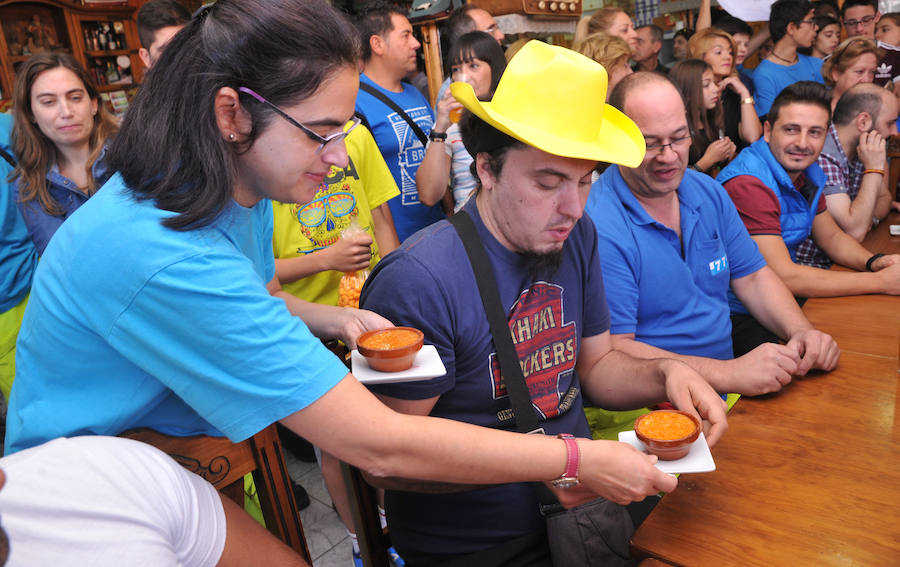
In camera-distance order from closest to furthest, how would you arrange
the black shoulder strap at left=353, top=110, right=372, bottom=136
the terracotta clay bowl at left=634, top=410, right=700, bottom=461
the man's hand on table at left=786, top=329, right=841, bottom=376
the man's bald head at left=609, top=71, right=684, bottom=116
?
the terracotta clay bowl at left=634, top=410, right=700, bottom=461 < the man's hand on table at left=786, top=329, right=841, bottom=376 < the man's bald head at left=609, top=71, right=684, bottom=116 < the black shoulder strap at left=353, top=110, right=372, bottom=136

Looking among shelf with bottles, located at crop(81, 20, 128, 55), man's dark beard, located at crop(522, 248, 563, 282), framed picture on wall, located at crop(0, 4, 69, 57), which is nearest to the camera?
man's dark beard, located at crop(522, 248, 563, 282)

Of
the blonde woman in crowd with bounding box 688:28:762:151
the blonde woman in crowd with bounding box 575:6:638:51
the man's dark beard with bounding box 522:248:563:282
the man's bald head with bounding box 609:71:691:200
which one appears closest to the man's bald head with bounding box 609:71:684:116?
the man's bald head with bounding box 609:71:691:200

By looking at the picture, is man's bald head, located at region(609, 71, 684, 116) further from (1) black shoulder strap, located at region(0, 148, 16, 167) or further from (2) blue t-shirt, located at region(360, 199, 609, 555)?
(1) black shoulder strap, located at region(0, 148, 16, 167)

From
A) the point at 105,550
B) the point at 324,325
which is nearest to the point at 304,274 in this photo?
the point at 324,325

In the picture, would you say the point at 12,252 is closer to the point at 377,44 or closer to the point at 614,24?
the point at 377,44

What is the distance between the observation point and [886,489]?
129 centimetres

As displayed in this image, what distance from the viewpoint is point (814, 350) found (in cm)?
180

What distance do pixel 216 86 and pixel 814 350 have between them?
1707 millimetres

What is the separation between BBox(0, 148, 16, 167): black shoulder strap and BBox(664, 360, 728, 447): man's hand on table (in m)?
2.88

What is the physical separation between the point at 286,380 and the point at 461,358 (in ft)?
1.96

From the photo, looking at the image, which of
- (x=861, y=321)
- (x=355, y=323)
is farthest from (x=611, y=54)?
(x=355, y=323)

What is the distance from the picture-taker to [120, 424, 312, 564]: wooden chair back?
3.85 feet

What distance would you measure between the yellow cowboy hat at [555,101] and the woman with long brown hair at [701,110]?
7.27ft

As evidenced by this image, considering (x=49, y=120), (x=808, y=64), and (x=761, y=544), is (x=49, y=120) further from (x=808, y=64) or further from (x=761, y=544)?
(x=808, y=64)
